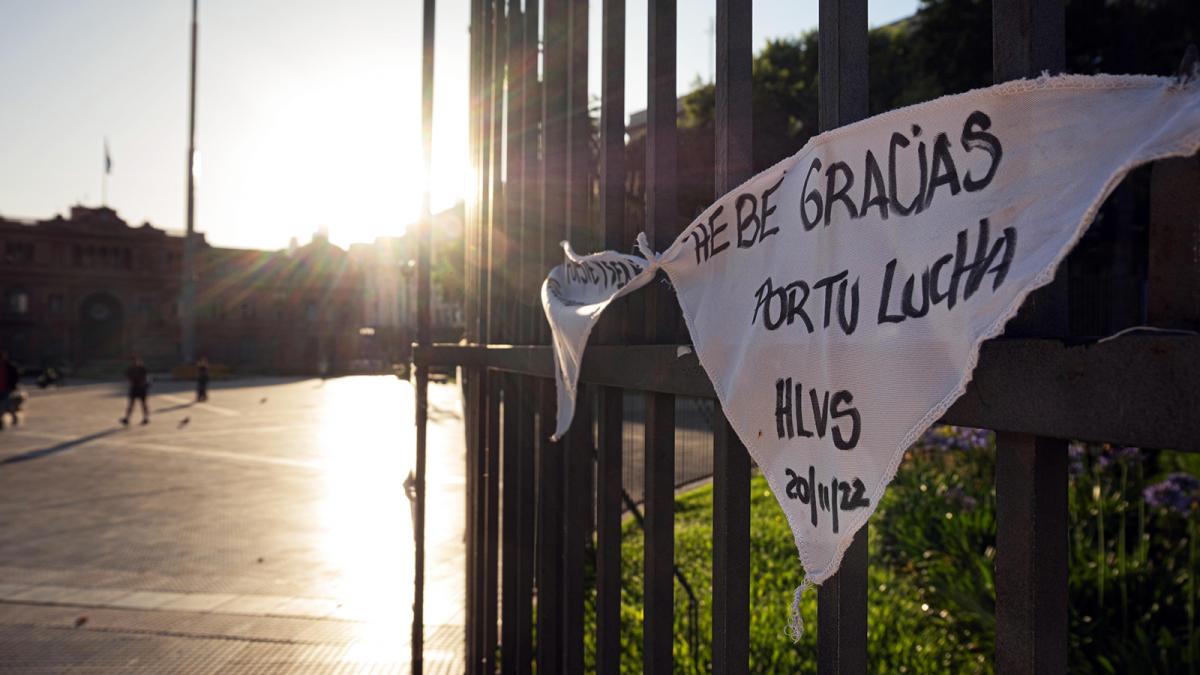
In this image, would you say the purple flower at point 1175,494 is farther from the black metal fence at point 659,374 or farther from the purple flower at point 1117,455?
the black metal fence at point 659,374

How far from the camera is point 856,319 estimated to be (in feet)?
3.37

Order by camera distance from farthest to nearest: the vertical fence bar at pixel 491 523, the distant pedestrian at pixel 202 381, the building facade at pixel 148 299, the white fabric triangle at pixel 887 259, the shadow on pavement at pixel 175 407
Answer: the building facade at pixel 148 299 < the distant pedestrian at pixel 202 381 < the shadow on pavement at pixel 175 407 < the vertical fence bar at pixel 491 523 < the white fabric triangle at pixel 887 259

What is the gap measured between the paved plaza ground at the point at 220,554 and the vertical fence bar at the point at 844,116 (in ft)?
13.3

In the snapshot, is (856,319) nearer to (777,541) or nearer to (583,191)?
(583,191)

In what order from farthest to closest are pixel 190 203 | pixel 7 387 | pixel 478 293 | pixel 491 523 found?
pixel 190 203
pixel 7 387
pixel 478 293
pixel 491 523

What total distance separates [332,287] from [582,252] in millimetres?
73155

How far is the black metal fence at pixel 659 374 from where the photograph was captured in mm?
788

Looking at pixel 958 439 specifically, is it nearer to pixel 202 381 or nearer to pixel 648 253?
pixel 648 253

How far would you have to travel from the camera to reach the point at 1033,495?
2.85 ft

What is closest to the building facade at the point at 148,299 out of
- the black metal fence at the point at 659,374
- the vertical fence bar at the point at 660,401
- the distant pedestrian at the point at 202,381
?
the distant pedestrian at the point at 202,381

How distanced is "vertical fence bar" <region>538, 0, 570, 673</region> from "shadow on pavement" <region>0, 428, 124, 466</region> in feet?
43.5

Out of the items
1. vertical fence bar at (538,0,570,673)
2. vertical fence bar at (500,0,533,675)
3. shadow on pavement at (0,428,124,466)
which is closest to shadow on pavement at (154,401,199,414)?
shadow on pavement at (0,428,124,466)

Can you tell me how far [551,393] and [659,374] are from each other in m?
1.18

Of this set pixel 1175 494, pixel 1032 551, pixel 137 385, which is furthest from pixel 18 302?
pixel 1032 551
